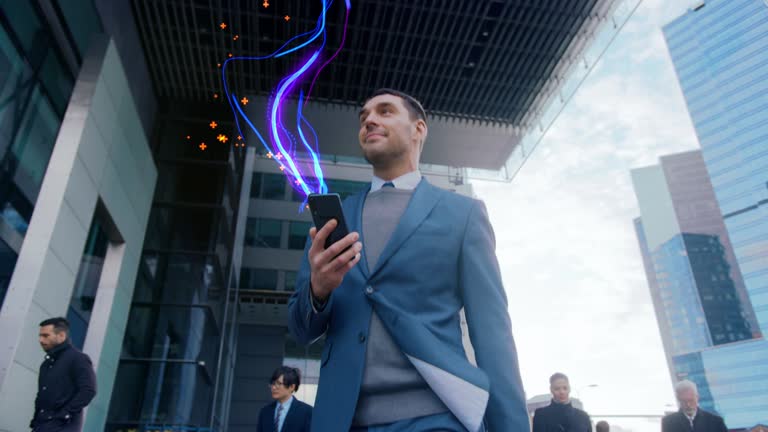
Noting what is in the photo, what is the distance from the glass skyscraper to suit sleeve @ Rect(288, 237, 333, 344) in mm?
84913

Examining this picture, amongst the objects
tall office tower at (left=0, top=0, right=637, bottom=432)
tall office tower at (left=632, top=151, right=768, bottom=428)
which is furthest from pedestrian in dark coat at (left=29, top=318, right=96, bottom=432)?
tall office tower at (left=632, top=151, right=768, bottom=428)

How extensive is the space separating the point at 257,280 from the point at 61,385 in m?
14.0

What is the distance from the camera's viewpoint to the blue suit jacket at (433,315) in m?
1.22

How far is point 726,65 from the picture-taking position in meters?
81.4

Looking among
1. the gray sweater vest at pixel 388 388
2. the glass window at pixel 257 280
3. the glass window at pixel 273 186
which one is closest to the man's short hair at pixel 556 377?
the gray sweater vest at pixel 388 388

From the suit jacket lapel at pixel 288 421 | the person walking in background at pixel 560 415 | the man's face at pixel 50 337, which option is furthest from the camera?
the person walking in background at pixel 560 415

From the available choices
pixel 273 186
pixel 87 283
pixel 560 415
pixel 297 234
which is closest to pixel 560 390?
pixel 560 415

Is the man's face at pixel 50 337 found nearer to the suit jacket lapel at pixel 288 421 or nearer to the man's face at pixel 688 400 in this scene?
the suit jacket lapel at pixel 288 421

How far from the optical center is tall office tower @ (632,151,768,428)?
9525cm

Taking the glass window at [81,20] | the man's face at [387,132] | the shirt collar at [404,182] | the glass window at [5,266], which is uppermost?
the glass window at [81,20]

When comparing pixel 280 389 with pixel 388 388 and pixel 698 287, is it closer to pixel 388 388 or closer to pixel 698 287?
pixel 388 388

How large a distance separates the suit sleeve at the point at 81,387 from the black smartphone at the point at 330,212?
13.4 feet

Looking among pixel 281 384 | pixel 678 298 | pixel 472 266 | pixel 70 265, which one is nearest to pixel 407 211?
pixel 472 266

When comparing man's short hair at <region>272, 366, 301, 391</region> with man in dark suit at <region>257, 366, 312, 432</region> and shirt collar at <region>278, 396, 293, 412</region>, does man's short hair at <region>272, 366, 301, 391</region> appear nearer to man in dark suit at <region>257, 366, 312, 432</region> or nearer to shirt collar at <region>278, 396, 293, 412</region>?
man in dark suit at <region>257, 366, 312, 432</region>
